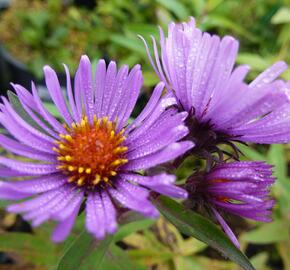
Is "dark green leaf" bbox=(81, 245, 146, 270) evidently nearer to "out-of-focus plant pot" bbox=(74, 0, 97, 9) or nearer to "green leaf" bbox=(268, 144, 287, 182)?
"green leaf" bbox=(268, 144, 287, 182)

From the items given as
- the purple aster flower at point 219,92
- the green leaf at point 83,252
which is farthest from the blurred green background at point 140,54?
the purple aster flower at point 219,92

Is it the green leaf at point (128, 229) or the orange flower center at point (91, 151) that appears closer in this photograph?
the orange flower center at point (91, 151)

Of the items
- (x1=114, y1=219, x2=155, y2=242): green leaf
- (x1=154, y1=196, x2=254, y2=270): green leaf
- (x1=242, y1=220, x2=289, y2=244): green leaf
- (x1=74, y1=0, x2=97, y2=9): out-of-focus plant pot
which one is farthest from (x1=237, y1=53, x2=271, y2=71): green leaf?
(x1=74, y1=0, x2=97, y2=9): out-of-focus plant pot

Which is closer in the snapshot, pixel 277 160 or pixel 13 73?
pixel 277 160

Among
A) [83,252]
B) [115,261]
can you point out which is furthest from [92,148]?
[115,261]

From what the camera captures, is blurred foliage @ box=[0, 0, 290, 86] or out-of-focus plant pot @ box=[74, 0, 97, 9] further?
out-of-focus plant pot @ box=[74, 0, 97, 9]

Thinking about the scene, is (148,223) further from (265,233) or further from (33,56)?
(33,56)

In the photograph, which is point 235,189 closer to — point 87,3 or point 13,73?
point 13,73

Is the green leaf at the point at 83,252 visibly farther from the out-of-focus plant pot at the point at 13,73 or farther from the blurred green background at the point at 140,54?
the out-of-focus plant pot at the point at 13,73
